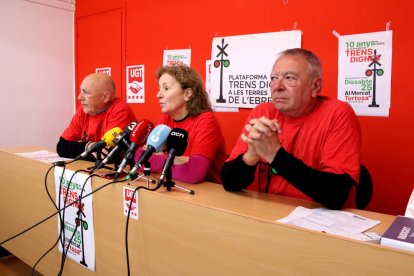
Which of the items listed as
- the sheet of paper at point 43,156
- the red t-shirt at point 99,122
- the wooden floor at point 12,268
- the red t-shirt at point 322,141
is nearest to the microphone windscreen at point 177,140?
the red t-shirt at point 322,141

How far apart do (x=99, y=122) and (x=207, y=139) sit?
103cm

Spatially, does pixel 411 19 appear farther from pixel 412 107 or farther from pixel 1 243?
pixel 1 243

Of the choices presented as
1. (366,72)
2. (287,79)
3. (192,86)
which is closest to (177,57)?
(192,86)

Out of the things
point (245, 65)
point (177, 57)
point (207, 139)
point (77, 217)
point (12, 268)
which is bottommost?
point (12, 268)

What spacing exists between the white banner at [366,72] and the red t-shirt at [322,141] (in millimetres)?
684

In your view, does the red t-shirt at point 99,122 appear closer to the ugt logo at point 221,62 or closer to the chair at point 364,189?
the ugt logo at point 221,62

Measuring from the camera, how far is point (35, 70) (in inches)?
148

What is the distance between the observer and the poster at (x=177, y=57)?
3.02m

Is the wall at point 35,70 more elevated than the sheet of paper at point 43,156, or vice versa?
the wall at point 35,70

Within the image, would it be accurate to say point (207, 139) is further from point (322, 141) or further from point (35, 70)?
point (35, 70)

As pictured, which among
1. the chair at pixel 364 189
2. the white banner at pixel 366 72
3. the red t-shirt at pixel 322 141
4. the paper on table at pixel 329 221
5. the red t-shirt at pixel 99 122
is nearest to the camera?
the paper on table at pixel 329 221

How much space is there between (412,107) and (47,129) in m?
3.48

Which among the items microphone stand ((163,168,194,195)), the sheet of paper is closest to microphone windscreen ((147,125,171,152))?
microphone stand ((163,168,194,195))

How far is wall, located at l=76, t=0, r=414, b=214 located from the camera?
1.97m
